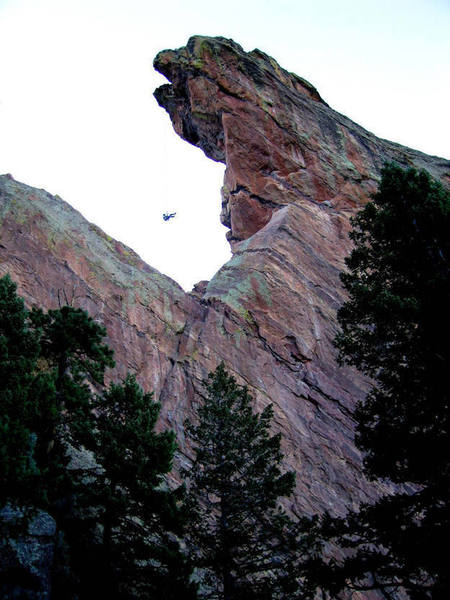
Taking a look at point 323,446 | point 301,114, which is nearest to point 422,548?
point 323,446

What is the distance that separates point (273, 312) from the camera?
27328mm

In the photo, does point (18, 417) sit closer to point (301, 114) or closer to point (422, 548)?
point (422, 548)

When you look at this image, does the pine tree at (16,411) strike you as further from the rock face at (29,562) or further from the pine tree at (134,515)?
the pine tree at (134,515)

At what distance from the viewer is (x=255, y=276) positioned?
29.3 metres

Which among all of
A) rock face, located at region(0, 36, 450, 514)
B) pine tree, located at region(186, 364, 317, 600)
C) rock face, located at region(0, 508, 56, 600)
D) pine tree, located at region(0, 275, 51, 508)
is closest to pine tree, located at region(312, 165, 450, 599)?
pine tree, located at region(186, 364, 317, 600)

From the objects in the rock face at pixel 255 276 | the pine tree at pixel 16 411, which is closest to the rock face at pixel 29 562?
the pine tree at pixel 16 411

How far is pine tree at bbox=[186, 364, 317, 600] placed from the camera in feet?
42.6

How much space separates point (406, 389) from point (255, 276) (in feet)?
64.5

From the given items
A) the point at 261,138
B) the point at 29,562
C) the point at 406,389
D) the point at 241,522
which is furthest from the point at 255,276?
the point at 29,562

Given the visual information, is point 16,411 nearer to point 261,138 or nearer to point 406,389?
point 406,389

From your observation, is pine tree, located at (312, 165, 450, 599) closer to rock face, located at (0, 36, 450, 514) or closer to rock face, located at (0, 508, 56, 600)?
rock face, located at (0, 508, 56, 600)

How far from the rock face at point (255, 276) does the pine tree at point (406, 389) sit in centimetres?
1010

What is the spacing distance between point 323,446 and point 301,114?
34.9 metres

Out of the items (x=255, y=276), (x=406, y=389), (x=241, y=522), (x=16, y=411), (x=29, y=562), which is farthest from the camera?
(x=255, y=276)
